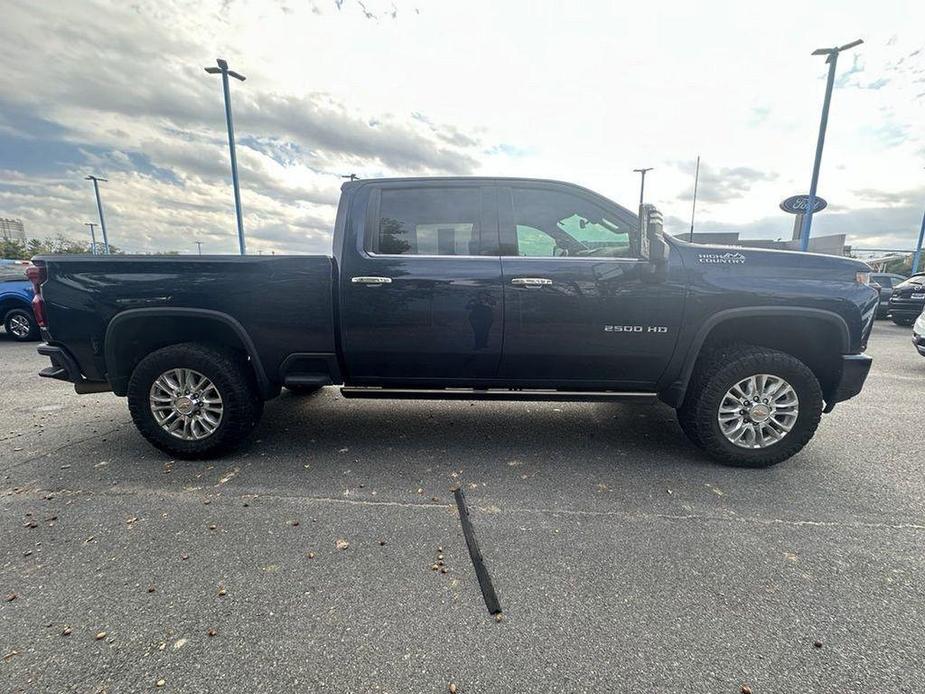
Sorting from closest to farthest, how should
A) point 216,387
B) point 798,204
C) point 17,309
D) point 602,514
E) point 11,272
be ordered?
1. point 602,514
2. point 216,387
3. point 17,309
4. point 11,272
5. point 798,204

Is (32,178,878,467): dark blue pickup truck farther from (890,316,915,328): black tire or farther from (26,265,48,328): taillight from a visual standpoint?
(890,316,915,328): black tire

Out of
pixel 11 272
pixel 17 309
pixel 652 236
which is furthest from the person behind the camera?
pixel 11 272

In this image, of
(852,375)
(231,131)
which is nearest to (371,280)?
(852,375)

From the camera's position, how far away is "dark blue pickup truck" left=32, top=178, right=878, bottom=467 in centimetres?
329

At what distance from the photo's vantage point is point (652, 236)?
3109 millimetres

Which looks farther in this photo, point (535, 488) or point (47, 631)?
point (535, 488)

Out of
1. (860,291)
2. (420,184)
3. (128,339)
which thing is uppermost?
(420,184)

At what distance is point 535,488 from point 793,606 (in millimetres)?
1463

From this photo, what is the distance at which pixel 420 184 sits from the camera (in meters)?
3.51

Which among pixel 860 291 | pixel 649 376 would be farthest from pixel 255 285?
pixel 860 291

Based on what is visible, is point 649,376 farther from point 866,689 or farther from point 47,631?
point 47,631

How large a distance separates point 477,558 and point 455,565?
0.13 m

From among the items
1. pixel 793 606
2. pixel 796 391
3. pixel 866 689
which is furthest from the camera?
pixel 796 391

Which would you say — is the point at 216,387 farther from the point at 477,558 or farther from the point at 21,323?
the point at 21,323
